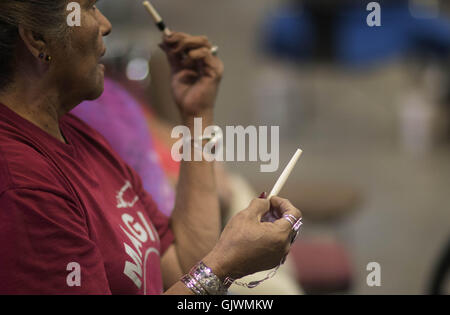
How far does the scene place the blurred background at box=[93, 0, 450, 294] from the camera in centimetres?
225

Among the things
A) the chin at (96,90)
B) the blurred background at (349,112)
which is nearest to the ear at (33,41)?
the chin at (96,90)

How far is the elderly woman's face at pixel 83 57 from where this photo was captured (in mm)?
929

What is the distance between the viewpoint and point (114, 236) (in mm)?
974

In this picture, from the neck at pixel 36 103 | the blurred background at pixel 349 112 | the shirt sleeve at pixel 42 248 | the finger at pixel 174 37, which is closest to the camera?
the shirt sleeve at pixel 42 248

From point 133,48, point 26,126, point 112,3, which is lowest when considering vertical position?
point 26,126

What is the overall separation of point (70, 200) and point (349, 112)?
3862 mm

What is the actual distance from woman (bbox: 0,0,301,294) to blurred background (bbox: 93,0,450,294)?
86 centimetres

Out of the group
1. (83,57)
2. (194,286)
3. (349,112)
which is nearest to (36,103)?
(83,57)

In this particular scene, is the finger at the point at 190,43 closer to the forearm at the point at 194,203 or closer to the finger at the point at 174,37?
the finger at the point at 174,37

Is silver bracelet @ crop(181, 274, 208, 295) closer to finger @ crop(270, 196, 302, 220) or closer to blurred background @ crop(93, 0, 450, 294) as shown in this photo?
finger @ crop(270, 196, 302, 220)

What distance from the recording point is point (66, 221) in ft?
2.77
